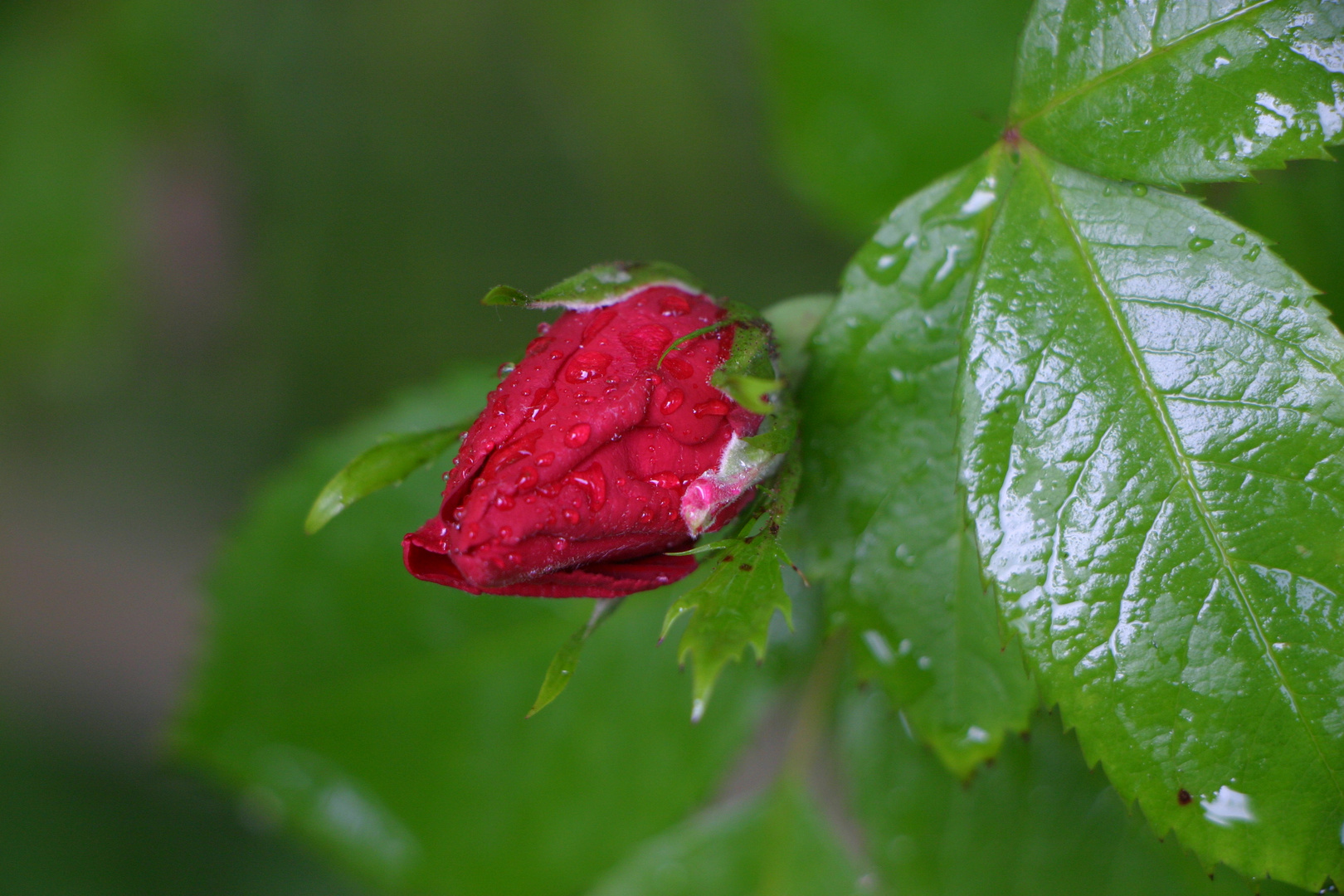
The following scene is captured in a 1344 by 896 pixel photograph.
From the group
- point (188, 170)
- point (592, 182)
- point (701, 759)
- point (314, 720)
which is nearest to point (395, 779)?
point (314, 720)

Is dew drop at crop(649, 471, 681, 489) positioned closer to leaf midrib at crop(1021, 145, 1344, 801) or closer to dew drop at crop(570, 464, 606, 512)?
dew drop at crop(570, 464, 606, 512)

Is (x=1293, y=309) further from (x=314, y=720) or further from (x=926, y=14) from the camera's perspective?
(x=314, y=720)

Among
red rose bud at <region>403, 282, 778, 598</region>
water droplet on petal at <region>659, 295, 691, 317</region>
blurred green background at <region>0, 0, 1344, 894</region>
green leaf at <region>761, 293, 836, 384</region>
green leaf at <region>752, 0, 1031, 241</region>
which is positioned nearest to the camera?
red rose bud at <region>403, 282, 778, 598</region>

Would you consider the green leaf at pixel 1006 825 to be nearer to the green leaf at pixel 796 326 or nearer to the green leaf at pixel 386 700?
the green leaf at pixel 386 700

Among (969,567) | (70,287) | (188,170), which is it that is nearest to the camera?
(969,567)

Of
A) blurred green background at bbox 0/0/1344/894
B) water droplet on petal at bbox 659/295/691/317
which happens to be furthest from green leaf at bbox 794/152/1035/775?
blurred green background at bbox 0/0/1344/894

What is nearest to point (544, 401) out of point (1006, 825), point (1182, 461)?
point (1182, 461)
